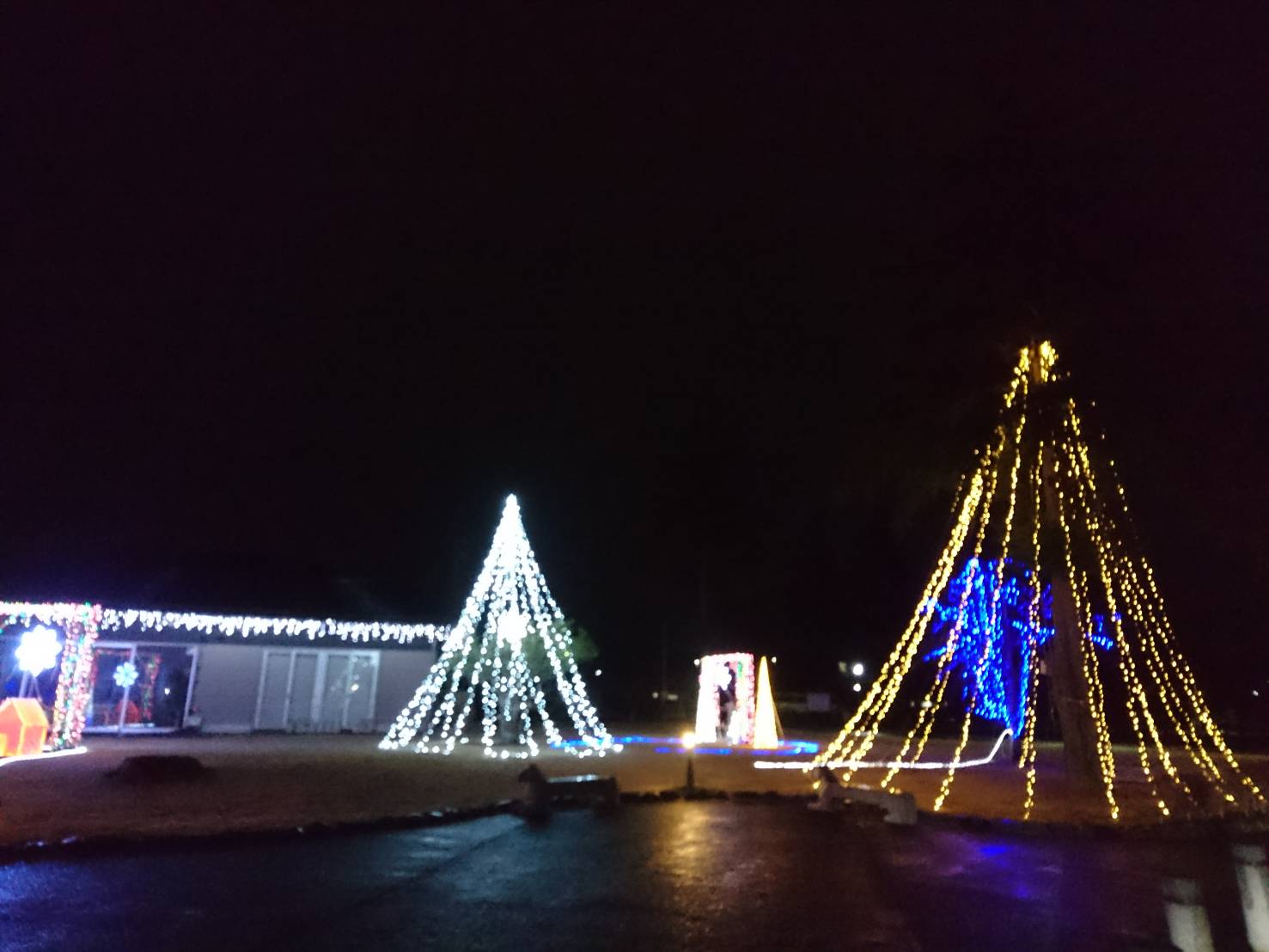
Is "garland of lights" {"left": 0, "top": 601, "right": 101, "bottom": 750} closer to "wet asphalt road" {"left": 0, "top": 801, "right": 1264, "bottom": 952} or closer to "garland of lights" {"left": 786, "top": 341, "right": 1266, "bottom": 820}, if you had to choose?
"wet asphalt road" {"left": 0, "top": 801, "right": 1264, "bottom": 952}

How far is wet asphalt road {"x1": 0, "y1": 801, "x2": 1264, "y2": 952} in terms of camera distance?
6.02 meters

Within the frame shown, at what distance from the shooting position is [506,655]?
21.6 m

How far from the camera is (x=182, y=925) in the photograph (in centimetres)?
618

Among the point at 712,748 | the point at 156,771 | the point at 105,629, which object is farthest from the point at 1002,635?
the point at 105,629

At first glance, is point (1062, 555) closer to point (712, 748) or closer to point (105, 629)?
point (712, 748)

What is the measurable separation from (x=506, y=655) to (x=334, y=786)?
8533mm

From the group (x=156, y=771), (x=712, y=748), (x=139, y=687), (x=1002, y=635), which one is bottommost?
(x=156, y=771)

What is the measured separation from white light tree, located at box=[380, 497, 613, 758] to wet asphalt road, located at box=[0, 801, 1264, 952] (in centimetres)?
992

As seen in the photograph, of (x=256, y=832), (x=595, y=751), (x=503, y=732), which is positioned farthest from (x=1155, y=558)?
(x=256, y=832)

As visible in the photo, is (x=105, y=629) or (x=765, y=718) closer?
(x=105, y=629)

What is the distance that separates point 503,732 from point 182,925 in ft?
50.5

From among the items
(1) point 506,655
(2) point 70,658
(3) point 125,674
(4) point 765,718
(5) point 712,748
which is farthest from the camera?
(3) point 125,674

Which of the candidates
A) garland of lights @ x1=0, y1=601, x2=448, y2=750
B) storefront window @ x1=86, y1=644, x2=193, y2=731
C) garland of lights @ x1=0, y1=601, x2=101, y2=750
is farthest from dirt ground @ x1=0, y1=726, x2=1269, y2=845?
storefront window @ x1=86, y1=644, x2=193, y2=731

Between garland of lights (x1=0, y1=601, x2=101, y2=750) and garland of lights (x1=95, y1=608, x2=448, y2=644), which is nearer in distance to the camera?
garland of lights (x1=0, y1=601, x2=101, y2=750)
